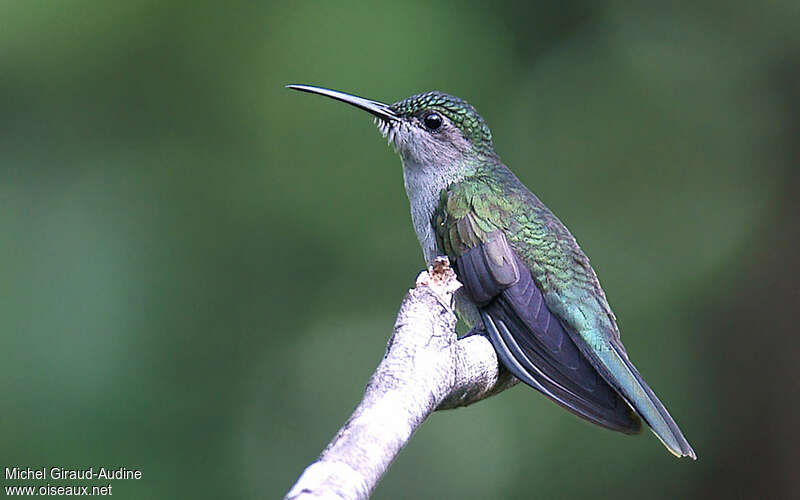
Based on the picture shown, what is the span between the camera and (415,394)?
200 centimetres

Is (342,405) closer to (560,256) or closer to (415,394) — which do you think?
(560,256)

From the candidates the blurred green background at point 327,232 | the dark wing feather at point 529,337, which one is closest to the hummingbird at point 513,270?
the dark wing feather at point 529,337

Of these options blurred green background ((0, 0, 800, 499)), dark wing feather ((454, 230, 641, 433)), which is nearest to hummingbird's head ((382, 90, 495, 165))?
dark wing feather ((454, 230, 641, 433))

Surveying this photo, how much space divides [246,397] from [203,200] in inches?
44.3

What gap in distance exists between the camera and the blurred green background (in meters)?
4.70

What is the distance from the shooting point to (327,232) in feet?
16.6

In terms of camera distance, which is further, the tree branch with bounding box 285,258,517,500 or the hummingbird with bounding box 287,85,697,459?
the hummingbird with bounding box 287,85,697,459

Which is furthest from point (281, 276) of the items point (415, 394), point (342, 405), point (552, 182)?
point (415, 394)

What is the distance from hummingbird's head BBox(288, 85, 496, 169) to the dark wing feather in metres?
0.66

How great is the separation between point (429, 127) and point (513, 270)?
96 cm

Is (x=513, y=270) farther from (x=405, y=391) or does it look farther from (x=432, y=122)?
(x=405, y=391)

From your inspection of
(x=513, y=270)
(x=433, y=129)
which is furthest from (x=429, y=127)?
(x=513, y=270)

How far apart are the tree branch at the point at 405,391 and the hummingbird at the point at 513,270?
0.43 meters

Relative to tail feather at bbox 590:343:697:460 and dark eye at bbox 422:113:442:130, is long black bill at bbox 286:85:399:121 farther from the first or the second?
tail feather at bbox 590:343:697:460
